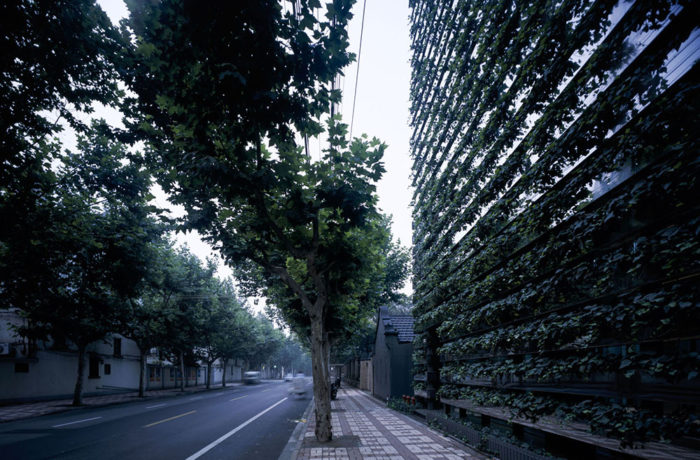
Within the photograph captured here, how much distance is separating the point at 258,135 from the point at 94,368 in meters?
33.0

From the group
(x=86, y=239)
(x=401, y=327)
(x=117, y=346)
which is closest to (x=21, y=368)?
(x=117, y=346)

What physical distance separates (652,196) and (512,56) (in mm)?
3970

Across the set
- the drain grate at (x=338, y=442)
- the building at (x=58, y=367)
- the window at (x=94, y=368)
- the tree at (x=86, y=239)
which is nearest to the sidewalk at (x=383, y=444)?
the drain grate at (x=338, y=442)

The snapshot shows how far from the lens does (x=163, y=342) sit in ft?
94.3

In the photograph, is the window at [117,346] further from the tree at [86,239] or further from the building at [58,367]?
the tree at [86,239]

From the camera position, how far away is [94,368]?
1136 inches

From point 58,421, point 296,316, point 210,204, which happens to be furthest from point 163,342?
point 210,204

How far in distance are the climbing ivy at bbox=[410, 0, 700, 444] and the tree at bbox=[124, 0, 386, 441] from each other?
2.84 metres

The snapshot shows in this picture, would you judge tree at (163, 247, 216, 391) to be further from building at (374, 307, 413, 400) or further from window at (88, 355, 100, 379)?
building at (374, 307, 413, 400)

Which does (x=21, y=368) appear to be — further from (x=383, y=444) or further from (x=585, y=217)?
(x=585, y=217)

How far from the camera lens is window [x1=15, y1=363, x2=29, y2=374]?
21812 mm

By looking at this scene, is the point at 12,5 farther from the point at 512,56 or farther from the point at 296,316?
the point at 296,316

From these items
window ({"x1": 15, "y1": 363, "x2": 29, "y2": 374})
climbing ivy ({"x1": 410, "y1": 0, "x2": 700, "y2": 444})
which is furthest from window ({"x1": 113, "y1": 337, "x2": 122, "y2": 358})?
climbing ivy ({"x1": 410, "y1": 0, "x2": 700, "y2": 444})

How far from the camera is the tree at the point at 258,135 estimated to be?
15.0ft
